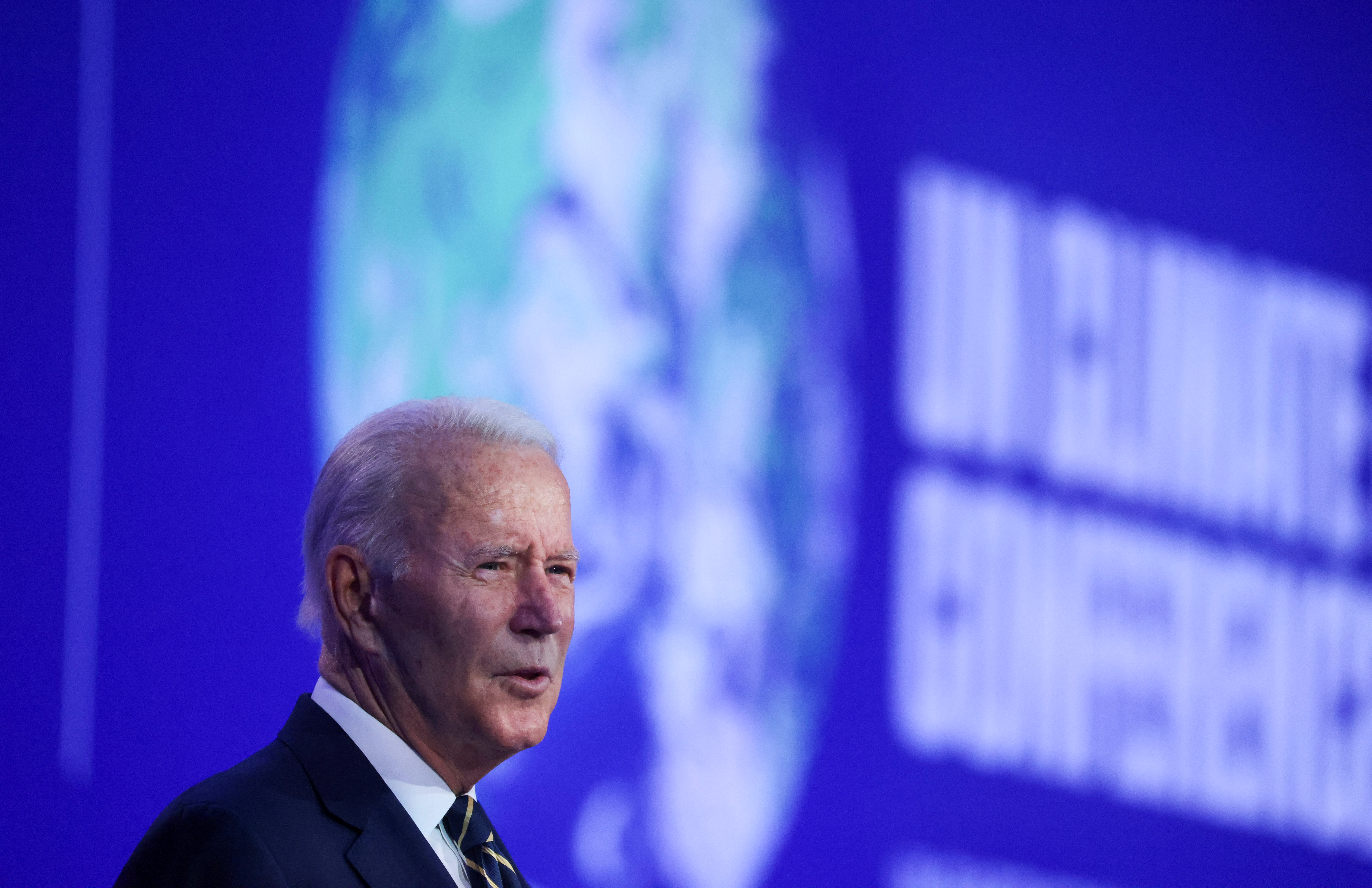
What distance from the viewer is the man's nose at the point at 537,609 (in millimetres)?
1610

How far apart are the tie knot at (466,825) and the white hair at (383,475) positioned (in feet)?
0.92

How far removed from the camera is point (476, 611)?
1.58 m

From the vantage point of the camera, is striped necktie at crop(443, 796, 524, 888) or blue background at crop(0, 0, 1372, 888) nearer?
striped necktie at crop(443, 796, 524, 888)

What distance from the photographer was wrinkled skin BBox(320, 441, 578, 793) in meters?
1.57

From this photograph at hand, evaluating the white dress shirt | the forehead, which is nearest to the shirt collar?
the white dress shirt

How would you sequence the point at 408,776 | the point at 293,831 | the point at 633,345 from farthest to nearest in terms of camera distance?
the point at 633,345 < the point at 408,776 < the point at 293,831

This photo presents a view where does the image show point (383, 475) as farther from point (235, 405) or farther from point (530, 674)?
point (235, 405)

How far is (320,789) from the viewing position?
57.2 inches

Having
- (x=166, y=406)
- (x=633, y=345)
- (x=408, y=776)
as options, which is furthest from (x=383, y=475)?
(x=633, y=345)

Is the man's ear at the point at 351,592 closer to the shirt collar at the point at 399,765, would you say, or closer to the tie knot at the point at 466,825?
the shirt collar at the point at 399,765

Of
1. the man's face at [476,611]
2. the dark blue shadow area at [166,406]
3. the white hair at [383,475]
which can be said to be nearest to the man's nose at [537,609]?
the man's face at [476,611]

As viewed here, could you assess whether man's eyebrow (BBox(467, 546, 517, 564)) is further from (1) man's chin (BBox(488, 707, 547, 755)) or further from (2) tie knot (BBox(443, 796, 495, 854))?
Answer: (2) tie knot (BBox(443, 796, 495, 854))

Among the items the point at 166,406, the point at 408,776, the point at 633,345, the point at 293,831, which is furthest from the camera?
the point at 633,345

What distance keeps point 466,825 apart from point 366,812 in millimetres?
159
